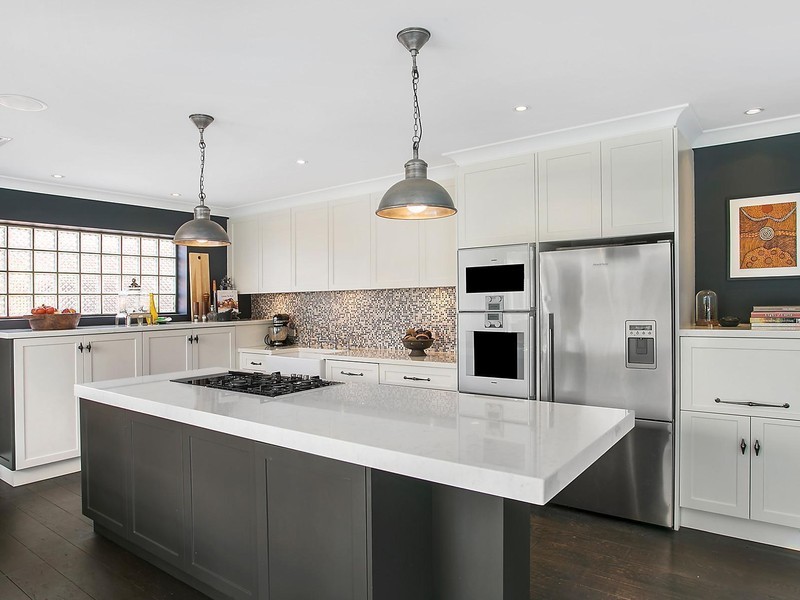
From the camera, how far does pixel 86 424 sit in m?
3.18

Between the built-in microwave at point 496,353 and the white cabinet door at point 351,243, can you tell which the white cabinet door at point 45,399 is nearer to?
the white cabinet door at point 351,243

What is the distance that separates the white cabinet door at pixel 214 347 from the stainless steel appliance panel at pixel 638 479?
3.53 meters

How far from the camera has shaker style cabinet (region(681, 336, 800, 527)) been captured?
2.97m

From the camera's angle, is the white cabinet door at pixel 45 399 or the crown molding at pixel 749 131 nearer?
the crown molding at pixel 749 131

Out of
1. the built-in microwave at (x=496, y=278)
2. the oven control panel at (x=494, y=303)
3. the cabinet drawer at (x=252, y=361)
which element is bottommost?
the cabinet drawer at (x=252, y=361)

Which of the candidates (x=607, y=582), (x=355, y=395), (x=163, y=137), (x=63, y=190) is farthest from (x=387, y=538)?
(x=63, y=190)

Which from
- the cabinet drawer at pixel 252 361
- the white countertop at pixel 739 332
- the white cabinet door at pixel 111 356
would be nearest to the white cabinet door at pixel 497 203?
the white countertop at pixel 739 332

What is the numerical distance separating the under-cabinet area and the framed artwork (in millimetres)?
645

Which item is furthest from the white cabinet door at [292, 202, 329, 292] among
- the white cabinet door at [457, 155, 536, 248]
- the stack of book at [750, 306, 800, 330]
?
the stack of book at [750, 306, 800, 330]

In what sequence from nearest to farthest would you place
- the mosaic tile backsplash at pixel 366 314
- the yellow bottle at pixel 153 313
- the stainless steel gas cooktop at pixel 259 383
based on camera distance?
1. the stainless steel gas cooktop at pixel 259 383
2. the mosaic tile backsplash at pixel 366 314
3. the yellow bottle at pixel 153 313

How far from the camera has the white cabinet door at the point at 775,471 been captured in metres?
2.96

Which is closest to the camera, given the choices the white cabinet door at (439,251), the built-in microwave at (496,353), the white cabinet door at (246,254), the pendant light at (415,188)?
the pendant light at (415,188)

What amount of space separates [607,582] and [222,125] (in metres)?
3.31

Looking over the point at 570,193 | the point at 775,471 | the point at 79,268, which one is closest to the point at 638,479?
the point at 775,471
